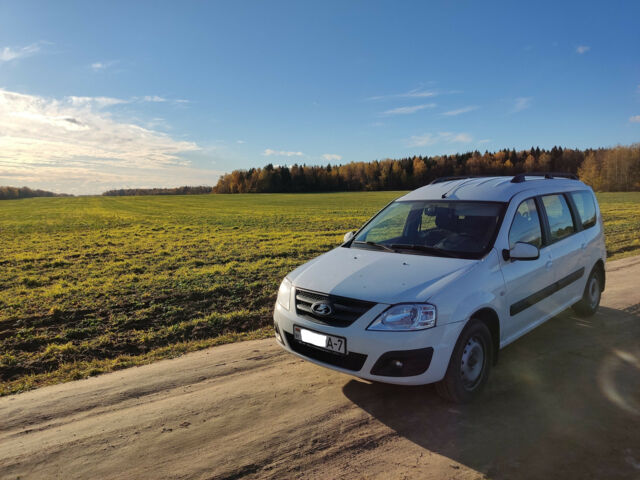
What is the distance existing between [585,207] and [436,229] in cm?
276

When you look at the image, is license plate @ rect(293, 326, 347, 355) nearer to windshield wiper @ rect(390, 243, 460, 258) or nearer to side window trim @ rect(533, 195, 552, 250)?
windshield wiper @ rect(390, 243, 460, 258)

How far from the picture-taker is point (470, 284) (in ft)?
11.7

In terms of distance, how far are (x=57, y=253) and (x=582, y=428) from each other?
17.3m

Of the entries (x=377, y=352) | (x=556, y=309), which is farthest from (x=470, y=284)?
(x=556, y=309)

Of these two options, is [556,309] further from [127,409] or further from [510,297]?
[127,409]

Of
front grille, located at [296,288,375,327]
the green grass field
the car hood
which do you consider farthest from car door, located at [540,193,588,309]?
the green grass field

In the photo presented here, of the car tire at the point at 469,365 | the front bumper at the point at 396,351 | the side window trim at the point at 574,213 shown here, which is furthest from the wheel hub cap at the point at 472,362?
the side window trim at the point at 574,213

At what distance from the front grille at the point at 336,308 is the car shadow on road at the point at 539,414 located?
2.80ft

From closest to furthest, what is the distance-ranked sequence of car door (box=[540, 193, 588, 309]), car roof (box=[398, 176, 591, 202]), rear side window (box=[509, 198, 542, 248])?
rear side window (box=[509, 198, 542, 248]) < car roof (box=[398, 176, 591, 202]) < car door (box=[540, 193, 588, 309])

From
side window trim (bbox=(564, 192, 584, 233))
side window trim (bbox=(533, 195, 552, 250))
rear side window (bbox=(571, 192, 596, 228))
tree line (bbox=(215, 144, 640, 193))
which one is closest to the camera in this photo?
side window trim (bbox=(533, 195, 552, 250))

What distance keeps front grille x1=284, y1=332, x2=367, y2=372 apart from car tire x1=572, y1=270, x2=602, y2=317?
154 inches

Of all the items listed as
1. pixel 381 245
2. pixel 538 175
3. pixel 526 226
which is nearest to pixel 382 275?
pixel 381 245

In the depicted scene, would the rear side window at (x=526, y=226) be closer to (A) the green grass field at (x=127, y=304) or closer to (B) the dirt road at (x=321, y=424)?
(B) the dirt road at (x=321, y=424)

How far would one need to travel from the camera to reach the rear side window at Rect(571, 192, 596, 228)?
18.6 ft
